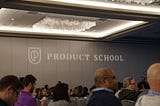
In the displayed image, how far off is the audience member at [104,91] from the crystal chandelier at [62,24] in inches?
265

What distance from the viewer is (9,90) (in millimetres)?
2479

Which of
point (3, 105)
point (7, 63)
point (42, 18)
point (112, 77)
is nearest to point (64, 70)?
point (7, 63)

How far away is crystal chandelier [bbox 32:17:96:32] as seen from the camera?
10.1 m

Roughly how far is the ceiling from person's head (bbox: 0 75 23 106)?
16.9 feet

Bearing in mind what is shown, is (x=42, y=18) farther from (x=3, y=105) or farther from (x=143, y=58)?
(x=3, y=105)

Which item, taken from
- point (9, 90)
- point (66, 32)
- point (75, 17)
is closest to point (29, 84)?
point (9, 90)

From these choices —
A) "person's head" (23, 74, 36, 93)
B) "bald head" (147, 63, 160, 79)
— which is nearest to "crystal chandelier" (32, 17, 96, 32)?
"person's head" (23, 74, 36, 93)

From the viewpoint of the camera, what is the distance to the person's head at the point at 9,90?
2.43 meters

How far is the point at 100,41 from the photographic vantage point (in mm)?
13289

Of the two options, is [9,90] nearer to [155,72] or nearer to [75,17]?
[155,72]

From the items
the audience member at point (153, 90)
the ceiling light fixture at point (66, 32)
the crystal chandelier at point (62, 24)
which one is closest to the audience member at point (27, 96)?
the audience member at point (153, 90)

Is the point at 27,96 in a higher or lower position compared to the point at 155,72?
lower

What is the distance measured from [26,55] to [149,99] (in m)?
10.3

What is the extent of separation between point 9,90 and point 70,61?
10.5m
